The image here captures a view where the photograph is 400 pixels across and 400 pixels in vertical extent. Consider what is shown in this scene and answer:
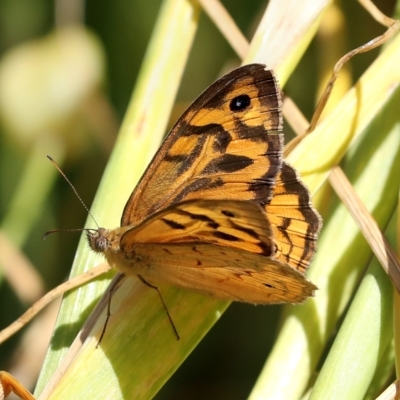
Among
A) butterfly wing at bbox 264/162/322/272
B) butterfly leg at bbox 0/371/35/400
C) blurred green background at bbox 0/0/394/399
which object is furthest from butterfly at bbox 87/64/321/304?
blurred green background at bbox 0/0/394/399

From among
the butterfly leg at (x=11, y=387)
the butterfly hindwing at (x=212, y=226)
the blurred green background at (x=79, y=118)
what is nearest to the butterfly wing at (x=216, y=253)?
the butterfly hindwing at (x=212, y=226)

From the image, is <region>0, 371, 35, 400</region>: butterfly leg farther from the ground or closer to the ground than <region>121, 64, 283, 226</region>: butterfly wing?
closer to the ground

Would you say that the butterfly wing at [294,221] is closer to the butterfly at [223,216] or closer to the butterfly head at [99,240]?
the butterfly at [223,216]

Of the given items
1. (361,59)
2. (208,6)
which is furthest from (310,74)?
(208,6)

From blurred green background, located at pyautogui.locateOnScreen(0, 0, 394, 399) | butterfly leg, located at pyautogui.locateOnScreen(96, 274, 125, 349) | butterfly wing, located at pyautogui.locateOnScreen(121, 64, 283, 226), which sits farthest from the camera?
blurred green background, located at pyautogui.locateOnScreen(0, 0, 394, 399)

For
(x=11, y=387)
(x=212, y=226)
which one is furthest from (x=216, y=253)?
(x=11, y=387)

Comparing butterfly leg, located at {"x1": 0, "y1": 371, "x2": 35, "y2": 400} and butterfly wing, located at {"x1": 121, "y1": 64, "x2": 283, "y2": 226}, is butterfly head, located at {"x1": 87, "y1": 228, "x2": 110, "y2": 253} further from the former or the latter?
butterfly leg, located at {"x1": 0, "y1": 371, "x2": 35, "y2": 400}

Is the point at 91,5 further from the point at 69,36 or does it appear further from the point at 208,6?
the point at 208,6
